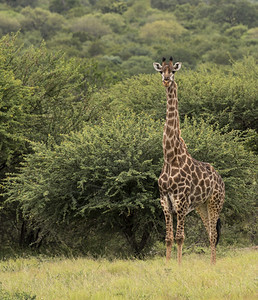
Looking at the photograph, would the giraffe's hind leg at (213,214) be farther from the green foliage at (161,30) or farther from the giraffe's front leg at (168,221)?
the green foliage at (161,30)

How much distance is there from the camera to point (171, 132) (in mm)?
13523

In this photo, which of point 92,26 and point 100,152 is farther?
point 92,26

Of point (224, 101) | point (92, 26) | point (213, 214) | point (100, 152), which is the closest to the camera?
point (213, 214)

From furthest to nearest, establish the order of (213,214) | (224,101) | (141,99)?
(141,99) < (224,101) < (213,214)

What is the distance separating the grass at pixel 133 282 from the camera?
30.7ft

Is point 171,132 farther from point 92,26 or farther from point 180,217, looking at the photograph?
point 92,26

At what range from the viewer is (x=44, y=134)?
24922mm

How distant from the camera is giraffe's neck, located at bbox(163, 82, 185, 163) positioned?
13.4 meters

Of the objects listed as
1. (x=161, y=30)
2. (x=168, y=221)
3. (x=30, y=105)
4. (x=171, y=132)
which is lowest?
(x=168, y=221)

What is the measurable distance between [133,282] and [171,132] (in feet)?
13.8

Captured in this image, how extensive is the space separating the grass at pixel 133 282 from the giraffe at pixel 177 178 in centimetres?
112

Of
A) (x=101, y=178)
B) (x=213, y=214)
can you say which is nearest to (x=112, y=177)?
(x=101, y=178)

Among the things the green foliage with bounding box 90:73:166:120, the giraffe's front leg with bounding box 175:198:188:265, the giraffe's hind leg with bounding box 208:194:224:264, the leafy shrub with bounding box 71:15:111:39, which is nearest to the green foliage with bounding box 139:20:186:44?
the leafy shrub with bounding box 71:15:111:39

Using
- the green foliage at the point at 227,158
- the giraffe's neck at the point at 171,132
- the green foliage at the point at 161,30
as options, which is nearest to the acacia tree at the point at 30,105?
the green foliage at the point at 227,158
